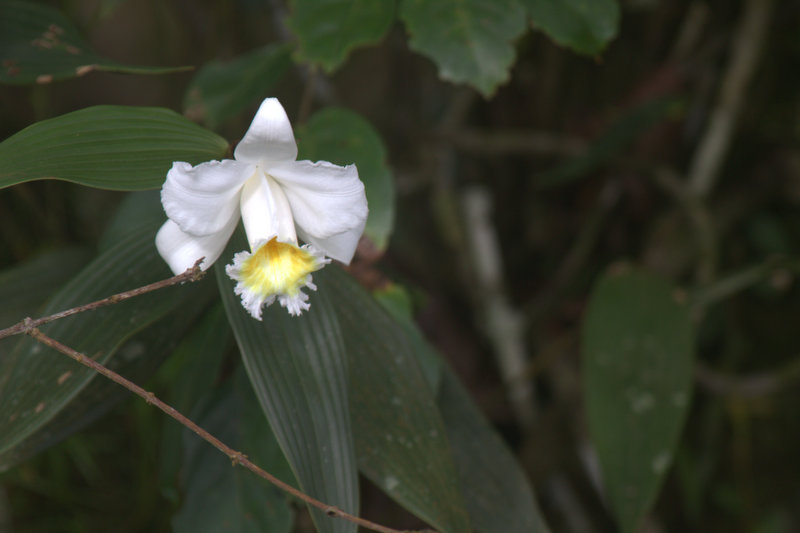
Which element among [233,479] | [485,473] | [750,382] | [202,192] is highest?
[202,192]

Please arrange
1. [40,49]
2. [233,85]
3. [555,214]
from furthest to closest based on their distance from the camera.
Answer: [555,214] < [233,85] < [40,49]

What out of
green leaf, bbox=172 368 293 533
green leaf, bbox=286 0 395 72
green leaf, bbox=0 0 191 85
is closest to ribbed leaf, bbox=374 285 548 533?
green leaf, bbox=172 368 293 533


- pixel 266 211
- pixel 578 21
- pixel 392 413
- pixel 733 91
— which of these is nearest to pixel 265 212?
pixel 266 211

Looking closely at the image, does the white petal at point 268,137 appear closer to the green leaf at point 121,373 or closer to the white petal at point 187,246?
the white petal at point 187,246

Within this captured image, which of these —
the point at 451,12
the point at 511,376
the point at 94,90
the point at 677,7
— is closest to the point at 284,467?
the point at 451,12

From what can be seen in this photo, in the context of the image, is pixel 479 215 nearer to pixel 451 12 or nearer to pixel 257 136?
pixel 451 12

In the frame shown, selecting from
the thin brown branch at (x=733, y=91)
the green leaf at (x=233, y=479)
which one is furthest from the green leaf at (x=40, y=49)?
the thin brown branch at (x=733, y=91)

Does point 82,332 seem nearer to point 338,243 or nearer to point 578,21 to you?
point 338,243
